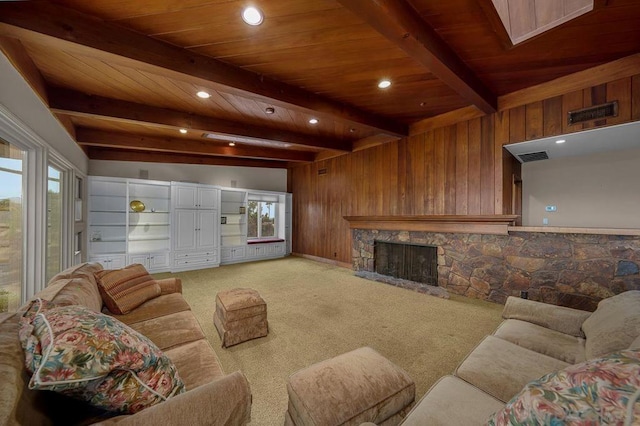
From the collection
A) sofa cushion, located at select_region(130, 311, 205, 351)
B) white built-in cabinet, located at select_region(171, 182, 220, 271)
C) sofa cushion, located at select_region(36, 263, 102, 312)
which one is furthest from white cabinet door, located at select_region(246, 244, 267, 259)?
sofa cushion, located at select_region(130, 311, 205, 351)

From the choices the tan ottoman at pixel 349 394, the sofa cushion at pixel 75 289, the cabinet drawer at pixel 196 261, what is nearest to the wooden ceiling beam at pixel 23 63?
the sofa cushion at pixel 75 289

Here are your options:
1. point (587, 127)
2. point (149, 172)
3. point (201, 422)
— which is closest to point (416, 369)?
point (201, 422)

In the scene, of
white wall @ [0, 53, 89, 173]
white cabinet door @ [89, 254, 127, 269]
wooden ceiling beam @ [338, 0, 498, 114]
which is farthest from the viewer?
white cabinet door @ [89, 254, 127, 269]

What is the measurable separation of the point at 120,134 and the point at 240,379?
532cm

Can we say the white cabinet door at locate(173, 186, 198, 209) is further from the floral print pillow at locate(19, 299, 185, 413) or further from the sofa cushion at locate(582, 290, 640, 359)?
the sofa cushion at locate(582, 290, 640, 359)

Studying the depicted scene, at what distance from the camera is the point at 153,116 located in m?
3.58

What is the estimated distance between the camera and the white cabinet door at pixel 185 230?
546 cm

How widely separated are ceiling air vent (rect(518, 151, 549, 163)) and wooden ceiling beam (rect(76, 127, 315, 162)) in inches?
174

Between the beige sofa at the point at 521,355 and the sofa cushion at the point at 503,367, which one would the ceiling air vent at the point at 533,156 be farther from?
the sofa cushion at the point at 503,367

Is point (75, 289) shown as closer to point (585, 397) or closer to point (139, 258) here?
point (585, 397)

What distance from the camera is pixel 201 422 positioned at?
895 millimetres

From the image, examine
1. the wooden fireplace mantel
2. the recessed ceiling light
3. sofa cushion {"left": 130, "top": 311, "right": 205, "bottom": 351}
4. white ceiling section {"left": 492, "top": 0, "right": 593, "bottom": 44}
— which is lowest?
sofa cushion {"left": 130, "top": 311, "right": 205, "bottom": 351}

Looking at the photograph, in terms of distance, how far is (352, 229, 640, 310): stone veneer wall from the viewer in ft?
8.96

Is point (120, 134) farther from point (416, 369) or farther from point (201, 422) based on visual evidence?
point (416, 369)
